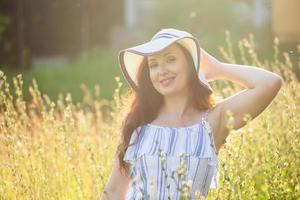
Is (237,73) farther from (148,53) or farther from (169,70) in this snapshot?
(148,53)

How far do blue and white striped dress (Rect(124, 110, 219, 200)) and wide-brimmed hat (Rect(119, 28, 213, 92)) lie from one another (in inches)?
9.8

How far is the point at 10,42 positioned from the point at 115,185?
51.0 feet

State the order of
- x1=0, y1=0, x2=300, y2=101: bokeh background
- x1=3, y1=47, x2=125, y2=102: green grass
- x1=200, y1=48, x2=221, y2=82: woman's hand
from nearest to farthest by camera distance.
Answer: x1=200, y1=48, x2=221, y2=82: woman's hand, x1=3, y1=47, x2=125, y2=102: green grass, x1=0, y1=0, x2=300, y2=101: bokeh background

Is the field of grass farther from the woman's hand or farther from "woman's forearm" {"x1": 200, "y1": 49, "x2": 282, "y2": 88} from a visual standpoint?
the woman's hand

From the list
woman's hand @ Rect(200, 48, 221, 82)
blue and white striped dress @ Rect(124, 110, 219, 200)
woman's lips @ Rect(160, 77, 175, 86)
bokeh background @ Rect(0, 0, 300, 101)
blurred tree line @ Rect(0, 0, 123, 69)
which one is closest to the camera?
blue and white striped dress @ Rect(124, 110, 219, 200)

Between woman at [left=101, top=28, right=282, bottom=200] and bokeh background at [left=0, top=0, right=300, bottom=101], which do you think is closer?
woman at [left=101, top=28, right=282, bottom=200]

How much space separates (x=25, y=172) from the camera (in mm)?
4344

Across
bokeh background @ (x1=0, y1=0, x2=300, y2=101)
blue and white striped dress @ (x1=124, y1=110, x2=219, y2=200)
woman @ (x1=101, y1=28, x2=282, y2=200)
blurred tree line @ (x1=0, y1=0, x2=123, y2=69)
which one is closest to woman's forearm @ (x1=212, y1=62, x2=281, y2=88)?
woman @ (x1=101, y1=28, x2=282, y2=200)

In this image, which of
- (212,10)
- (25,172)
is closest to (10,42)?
(212,10)

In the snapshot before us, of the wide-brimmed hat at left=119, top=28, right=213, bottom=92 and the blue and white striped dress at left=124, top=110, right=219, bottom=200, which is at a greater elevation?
the wide-brimmed hat at left=119, top=28, right=213, bottom=92

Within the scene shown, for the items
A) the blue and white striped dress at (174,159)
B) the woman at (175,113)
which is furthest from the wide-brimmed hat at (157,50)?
the blue and white striped dress at (174,159)

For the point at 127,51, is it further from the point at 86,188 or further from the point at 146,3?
the point at 146,3

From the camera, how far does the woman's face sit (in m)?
3.67

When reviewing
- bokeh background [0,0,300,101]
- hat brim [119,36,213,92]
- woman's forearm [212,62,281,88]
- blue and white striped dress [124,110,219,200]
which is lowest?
bokeh background [0,0,300,101]
